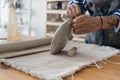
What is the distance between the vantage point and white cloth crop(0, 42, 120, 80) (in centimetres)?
54

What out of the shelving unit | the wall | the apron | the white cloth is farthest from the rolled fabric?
the wall

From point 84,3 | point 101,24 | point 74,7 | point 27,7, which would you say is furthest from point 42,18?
point 101,24

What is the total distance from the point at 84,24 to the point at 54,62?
23cm

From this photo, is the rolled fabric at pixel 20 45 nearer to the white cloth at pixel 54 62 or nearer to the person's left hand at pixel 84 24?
the white cloth at pixel 54 62

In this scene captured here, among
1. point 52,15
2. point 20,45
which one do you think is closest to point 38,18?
point 52,15

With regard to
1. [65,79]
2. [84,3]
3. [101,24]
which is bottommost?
[65,79]

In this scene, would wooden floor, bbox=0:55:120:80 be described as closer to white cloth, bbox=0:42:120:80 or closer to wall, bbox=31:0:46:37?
white cloth, bbox=0:42:120:80

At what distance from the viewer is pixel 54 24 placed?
2438 mm

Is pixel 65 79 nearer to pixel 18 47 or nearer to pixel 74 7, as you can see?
pixel 18 47

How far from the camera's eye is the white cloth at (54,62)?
1.78 ft

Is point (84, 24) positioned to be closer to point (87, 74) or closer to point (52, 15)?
point (87, 74)

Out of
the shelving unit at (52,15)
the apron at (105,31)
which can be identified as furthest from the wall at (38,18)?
the apron at (105,31)

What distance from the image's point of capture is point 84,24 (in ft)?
2.56

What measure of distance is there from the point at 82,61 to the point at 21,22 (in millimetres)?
2579
